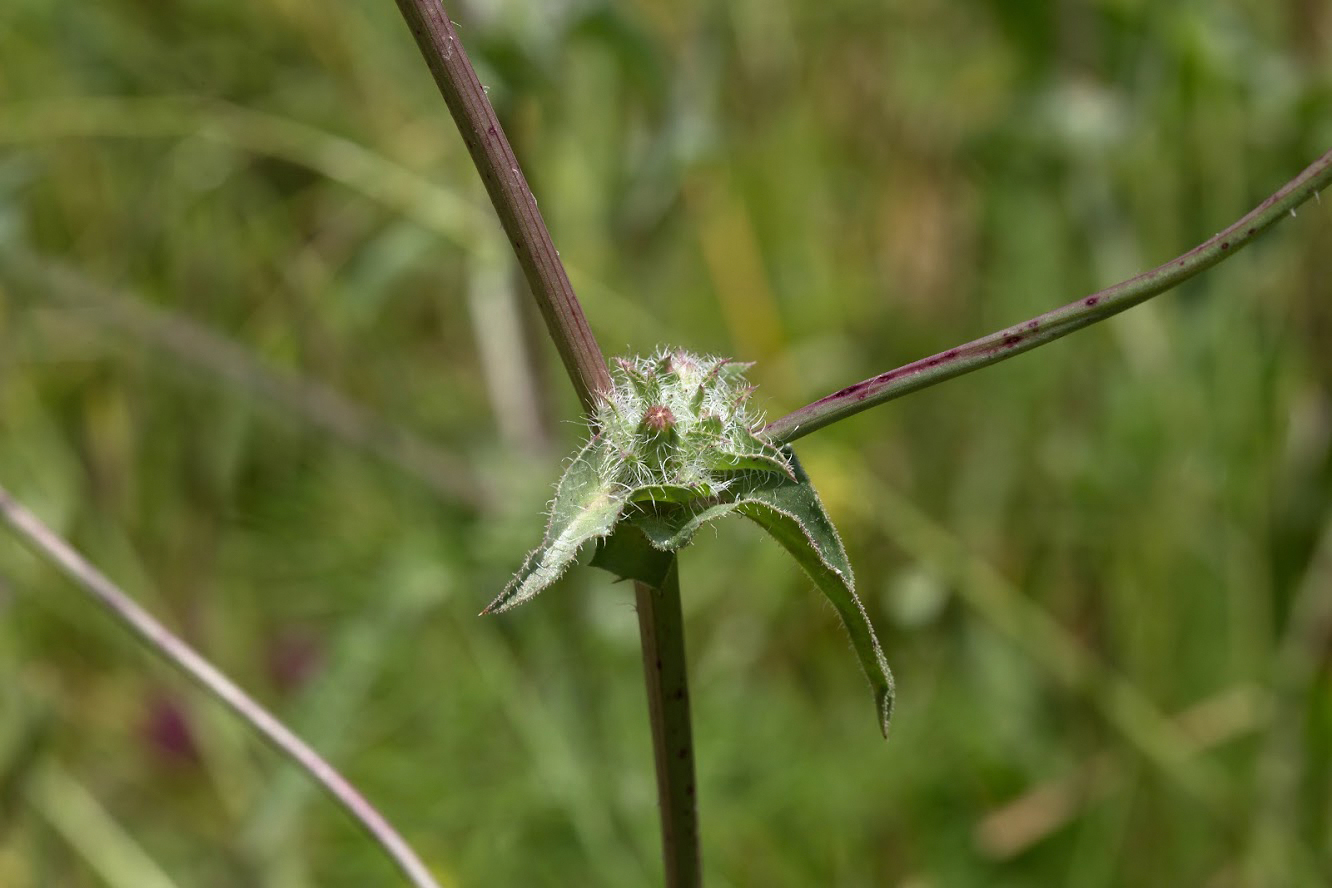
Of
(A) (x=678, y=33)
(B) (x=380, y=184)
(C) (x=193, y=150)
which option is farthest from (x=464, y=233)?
(A) (x=678, y=33)

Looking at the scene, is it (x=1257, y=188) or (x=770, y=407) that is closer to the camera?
(x=1257, y=188)

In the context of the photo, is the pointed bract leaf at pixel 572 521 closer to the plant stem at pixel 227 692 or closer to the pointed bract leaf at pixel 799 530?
the pointed bract leaf at pixel 799 530

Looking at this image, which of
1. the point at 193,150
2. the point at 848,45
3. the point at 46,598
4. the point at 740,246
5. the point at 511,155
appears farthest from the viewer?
the point at 848,45

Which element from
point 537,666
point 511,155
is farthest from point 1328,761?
point 511,155

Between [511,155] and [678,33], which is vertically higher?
[678,33]

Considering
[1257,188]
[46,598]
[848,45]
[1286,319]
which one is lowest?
[46,598]

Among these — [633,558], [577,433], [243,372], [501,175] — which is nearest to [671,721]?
[633,558]

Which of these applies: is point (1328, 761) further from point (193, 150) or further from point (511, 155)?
point (193, 150)

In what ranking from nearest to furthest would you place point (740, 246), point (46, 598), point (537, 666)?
point (537, 666)
point (46, 598)
point (740, 246)
